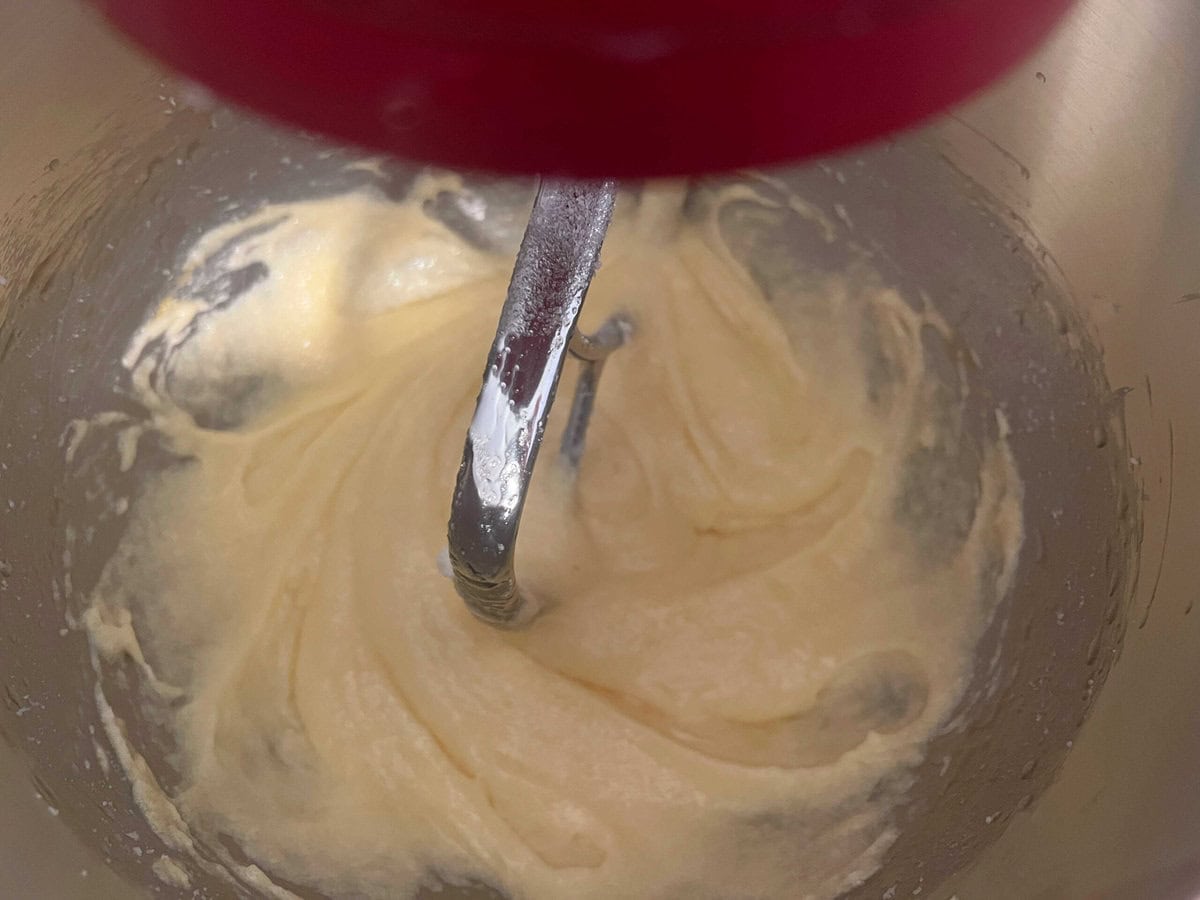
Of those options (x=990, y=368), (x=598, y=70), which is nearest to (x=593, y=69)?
(x=598, y=70)

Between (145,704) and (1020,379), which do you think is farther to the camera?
(1020,379)

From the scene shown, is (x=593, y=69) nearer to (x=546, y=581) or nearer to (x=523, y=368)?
(x=523, y=368)

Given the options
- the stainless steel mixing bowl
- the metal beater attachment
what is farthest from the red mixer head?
the stainless steel mixing bowl

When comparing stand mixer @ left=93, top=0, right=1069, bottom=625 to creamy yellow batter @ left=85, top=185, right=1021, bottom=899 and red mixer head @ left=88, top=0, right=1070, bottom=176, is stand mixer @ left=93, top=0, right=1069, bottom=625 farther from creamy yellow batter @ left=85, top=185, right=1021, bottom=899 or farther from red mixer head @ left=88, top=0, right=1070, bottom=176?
creamy yellow batter @ left=85, top=185, right=1021, bottom=899

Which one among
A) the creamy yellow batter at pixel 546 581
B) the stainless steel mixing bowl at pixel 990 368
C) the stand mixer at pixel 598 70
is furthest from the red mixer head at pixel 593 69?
the creamy yellow batter at pixel 546 581

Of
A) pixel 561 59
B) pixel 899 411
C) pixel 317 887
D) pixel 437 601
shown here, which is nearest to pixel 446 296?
pixel 437 601

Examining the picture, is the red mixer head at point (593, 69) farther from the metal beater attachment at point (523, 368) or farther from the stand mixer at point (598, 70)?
the metal beater attachment at point (523, 368)

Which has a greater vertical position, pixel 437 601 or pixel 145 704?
pixel 437 601

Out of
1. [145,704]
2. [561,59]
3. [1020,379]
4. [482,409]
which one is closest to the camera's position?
[561,59]

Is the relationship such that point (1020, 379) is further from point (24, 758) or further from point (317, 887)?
point (24, 758)
